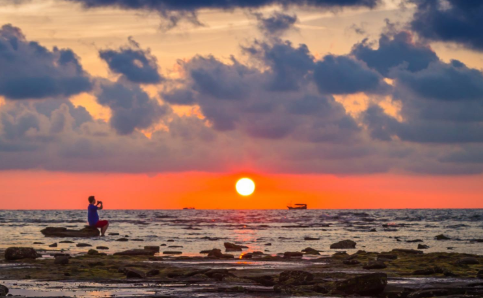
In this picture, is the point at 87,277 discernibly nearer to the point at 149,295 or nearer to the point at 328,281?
the point at 149,295

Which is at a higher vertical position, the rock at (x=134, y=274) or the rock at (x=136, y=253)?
the rock at (x=136, y=253)

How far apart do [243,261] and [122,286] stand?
40.0ft

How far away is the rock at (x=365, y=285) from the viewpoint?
63.5ft

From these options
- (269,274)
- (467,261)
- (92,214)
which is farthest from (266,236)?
(269,274)

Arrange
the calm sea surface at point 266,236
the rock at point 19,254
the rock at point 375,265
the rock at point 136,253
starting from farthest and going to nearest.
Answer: the calm sea surface at point 266,236 → the rock at point 136,253 → the rock at point 19,254 → the rock at point 375,265

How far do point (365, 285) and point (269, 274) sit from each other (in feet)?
20.0

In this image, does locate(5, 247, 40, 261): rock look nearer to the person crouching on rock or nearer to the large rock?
the person crouching on rock

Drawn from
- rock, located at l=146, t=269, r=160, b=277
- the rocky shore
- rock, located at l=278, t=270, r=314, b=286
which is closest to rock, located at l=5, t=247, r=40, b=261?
the rocky shore

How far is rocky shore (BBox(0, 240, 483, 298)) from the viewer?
19641mm

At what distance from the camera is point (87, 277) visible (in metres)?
23.5

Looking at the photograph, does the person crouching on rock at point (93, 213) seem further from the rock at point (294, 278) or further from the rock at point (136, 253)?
the rock at point (294, 278)

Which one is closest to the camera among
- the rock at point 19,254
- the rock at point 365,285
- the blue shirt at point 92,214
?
the rock at point 365,285

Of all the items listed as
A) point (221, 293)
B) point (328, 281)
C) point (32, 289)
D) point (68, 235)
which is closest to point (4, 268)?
point (32, 289)

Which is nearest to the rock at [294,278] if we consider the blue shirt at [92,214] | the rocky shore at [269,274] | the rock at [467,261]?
the rocky shore at [269,274]
